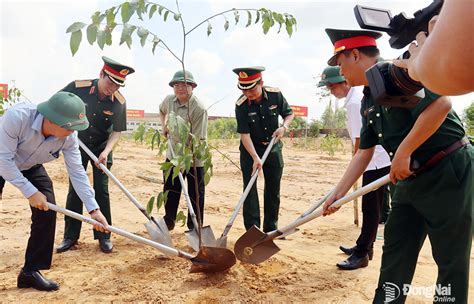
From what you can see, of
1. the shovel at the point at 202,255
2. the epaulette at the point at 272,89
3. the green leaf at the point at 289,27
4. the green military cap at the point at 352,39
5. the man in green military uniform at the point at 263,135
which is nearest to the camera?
the green military cap at the point at 352,39

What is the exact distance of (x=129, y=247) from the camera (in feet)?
13.4

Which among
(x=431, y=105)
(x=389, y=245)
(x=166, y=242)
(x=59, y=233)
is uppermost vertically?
(x=431, y=105)

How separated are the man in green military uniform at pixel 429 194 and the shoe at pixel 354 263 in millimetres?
1204

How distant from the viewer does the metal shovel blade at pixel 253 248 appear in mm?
3244

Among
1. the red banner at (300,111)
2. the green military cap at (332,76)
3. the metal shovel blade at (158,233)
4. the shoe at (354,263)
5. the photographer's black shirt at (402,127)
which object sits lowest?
the shoe at (354,263)

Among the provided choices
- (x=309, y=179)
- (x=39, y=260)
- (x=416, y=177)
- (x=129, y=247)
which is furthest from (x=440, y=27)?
(x=309, y=179)

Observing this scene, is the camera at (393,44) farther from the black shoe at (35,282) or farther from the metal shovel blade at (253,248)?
the black shoe at (35,282)

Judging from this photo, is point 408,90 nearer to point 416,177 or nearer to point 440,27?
point 416,177

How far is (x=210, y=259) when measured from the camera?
119 inches

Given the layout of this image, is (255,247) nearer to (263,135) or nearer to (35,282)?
(263,135)

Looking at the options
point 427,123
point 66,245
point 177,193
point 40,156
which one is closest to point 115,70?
point 40,156

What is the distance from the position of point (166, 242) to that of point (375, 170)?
6.29 feet

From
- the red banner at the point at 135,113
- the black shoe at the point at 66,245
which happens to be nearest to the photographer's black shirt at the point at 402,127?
the black shoe at the point at 66,245

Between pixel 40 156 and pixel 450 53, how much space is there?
9.75 feet
